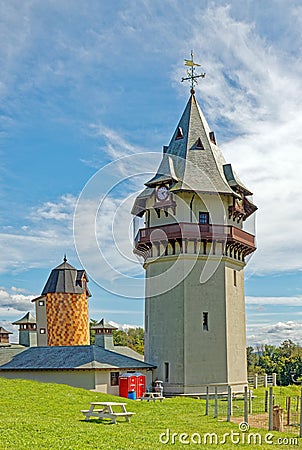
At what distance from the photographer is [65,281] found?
167 ft

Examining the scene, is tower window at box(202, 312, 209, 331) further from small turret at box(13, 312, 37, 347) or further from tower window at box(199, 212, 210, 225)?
small turret at box(13, 312, 37, 347)

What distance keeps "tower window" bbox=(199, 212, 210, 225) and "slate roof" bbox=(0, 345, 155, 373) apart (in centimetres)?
938

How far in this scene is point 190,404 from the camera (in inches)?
1152

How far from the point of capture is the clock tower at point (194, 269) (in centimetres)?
3606

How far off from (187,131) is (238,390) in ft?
56.6

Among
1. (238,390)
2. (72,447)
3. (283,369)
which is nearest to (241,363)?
(238,390)

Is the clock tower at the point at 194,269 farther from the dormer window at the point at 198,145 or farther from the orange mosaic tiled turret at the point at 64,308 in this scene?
the orange mosaic tiled turret at the point at 64,308

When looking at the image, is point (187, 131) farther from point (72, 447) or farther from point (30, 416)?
point (72, 447)

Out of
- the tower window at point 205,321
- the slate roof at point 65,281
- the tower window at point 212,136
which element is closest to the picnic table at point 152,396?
the tower window at point 205,321

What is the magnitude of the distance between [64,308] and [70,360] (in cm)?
1601

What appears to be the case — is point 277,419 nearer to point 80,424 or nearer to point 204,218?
point 80,424

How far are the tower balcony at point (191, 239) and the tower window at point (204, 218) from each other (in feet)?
1.55

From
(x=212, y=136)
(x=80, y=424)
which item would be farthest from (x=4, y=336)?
(x=80, y=424)

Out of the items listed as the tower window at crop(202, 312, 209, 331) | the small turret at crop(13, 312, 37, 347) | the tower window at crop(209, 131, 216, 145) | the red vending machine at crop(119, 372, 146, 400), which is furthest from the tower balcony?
the small turret at crop(13, 312, 37, 347)
